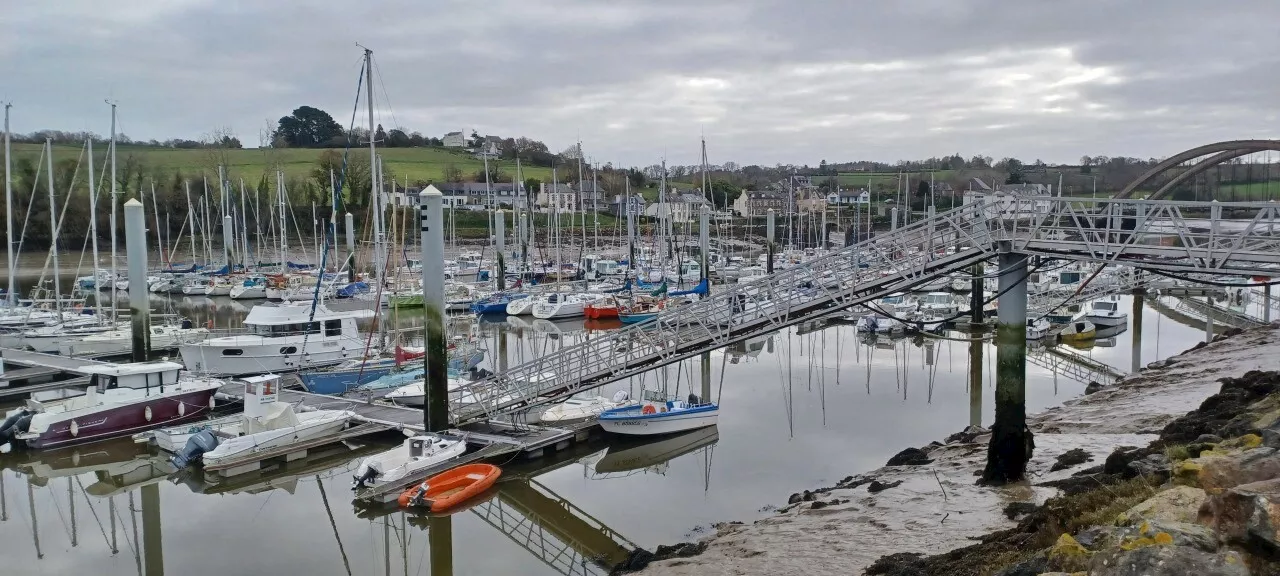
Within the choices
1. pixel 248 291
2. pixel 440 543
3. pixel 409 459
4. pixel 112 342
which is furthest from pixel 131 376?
pixel 248 291

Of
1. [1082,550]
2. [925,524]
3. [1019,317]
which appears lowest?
[925,524]

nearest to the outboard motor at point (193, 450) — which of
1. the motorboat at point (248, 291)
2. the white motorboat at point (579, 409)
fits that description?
the white motorboat at point (579, 409)

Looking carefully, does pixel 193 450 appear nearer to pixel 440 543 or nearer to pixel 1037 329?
pixel 440 543

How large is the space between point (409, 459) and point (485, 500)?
241cm

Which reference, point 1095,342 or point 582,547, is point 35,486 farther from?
point 1095,342

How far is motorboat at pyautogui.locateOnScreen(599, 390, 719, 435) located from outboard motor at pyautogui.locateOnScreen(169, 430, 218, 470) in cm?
1045

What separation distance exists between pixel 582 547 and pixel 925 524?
7.01 meters

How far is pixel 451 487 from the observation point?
2041 centimetres

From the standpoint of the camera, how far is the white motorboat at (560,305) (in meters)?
54.7

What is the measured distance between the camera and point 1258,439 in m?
12.5

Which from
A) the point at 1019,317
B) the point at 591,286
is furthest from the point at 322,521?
the point at 591,286

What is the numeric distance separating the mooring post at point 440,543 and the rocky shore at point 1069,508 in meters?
3.93

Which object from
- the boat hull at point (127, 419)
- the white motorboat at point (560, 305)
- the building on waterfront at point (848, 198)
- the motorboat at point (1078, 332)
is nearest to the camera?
the boat hull at point (127, 419)

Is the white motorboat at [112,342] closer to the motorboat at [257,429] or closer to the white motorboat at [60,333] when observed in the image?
the white motorboat at [60,333]
